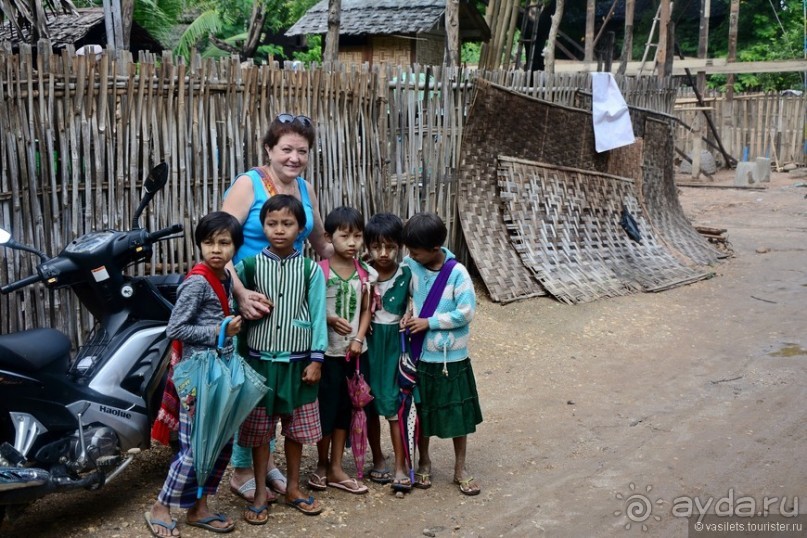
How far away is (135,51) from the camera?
1540 centimetres

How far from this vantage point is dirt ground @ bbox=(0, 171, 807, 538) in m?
3.96

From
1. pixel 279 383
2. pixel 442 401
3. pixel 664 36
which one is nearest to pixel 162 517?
pixel 279 383

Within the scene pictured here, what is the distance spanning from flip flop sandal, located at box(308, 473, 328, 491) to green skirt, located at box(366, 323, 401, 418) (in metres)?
0.46

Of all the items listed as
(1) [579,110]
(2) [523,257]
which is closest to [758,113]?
(1) [579,110]

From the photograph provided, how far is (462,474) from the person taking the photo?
14.3ft

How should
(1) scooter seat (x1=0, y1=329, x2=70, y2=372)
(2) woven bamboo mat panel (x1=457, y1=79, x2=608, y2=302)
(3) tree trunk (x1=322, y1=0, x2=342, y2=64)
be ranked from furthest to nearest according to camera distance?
1. (3) tree trunk (x1=322, y1=0, x2=342, y2=64)
2. (2) woven bamboo mat panel (x1=457, y1=79, x2=608, y2=302)
3. (1) scooter seat (x1=0, y1=329, x2=70, y2=372)

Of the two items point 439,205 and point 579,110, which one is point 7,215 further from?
point 579,110

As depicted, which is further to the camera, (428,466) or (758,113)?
(758,113)

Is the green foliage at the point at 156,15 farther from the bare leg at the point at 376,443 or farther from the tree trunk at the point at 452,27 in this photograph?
the bare leg at the point at 376,443

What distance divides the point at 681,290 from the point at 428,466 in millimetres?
5526

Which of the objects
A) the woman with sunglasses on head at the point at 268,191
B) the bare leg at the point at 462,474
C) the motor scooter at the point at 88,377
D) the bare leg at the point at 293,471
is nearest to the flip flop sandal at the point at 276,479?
the woman with sunglasses on head at the point at 268,191

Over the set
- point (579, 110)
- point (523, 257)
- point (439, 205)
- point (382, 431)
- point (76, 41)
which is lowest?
point (382, 431)

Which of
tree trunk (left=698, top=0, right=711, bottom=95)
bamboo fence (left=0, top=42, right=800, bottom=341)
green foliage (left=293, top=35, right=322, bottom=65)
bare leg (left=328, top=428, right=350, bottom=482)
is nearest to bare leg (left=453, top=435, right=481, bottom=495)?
bare leg (left=328, top=428, right=350, bottom=482)

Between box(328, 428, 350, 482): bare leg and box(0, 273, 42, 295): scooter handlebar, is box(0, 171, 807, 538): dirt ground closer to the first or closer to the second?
box(328, 428, 350, 482): bare leg
